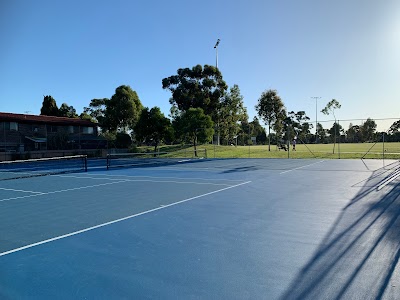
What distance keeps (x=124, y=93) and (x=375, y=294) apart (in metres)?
44.7

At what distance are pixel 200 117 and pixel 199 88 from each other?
9.61m

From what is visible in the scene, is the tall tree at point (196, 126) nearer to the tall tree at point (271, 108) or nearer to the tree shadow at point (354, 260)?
the tall tree at point (271, 108)

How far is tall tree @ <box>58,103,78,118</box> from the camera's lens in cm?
5800

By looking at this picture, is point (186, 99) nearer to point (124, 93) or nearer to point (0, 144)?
point (124, 93)

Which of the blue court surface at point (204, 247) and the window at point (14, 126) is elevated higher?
the window at point (14, 126)

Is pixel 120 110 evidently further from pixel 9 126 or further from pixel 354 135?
pixel 354 135

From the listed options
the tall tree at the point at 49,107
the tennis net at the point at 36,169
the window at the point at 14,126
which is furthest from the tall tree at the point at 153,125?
the tall tree at the point at 49,107

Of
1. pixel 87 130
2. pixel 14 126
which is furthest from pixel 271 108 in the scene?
pixel 14 126

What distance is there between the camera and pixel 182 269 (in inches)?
165

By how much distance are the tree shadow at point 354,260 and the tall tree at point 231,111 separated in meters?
35.0

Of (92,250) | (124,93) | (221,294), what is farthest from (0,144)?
(221,294)

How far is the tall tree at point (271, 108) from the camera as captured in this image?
37.1 meters

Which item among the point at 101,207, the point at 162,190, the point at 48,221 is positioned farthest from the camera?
the point at 162,190

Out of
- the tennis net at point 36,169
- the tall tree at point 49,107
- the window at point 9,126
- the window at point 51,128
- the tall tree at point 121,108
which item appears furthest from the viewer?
the tall tree at point 49,107
